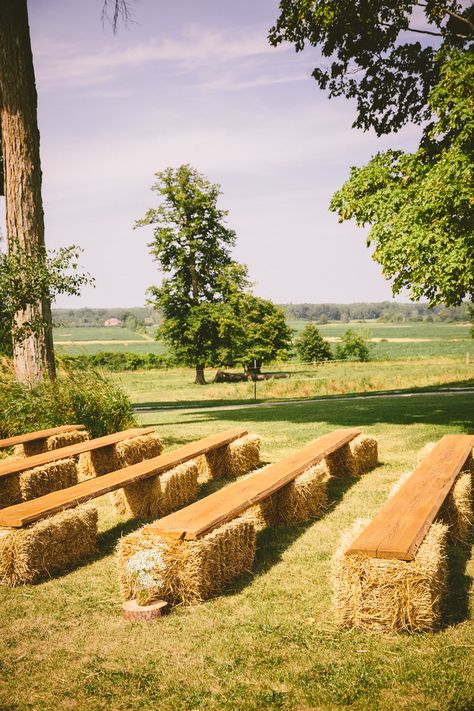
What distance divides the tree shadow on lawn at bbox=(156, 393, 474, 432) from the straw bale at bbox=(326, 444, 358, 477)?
4133mm

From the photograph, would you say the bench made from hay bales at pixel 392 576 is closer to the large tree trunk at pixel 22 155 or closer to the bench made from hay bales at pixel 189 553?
the bench made from hay bales at pixel 189 553

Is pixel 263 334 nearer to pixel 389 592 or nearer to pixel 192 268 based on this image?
pixel 192 268

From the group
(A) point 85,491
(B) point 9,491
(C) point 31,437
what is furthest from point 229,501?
(C) point 31,437

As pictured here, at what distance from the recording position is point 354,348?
60.8 metres

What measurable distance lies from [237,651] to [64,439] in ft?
22.5

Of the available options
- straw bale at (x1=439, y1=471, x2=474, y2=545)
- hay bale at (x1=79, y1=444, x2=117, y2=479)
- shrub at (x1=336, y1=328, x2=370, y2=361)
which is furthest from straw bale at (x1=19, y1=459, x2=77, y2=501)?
shrub at (x1=336, y1=328, x2=370, y2=361)

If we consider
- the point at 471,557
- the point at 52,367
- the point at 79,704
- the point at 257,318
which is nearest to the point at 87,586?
the point at 79,704

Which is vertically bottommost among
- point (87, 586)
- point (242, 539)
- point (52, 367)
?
point (87, 586)

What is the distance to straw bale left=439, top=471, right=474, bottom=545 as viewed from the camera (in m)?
5.75

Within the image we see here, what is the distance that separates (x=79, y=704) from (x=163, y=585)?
49.9 inches

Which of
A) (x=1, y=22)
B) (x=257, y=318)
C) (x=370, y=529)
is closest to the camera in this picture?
(x=370, y=529)

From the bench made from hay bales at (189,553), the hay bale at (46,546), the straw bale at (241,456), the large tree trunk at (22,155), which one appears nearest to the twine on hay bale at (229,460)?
the straw bale at (241,456)

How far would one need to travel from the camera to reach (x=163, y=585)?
14.6ft

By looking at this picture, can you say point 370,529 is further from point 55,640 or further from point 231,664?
point 55,640
